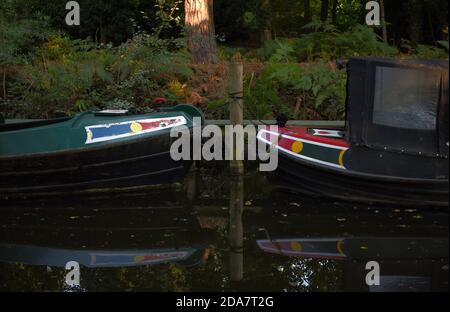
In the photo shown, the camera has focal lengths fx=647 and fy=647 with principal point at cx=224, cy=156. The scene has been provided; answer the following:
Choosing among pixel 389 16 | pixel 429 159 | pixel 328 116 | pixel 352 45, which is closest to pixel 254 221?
pixel 429 159

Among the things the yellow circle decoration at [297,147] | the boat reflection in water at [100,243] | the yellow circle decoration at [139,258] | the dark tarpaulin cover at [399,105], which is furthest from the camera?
the yellow circle decoration at [297,147]

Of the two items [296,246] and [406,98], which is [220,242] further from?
[406,98]

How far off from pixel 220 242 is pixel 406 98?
10.4 feet

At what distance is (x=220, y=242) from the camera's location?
7.69 meters

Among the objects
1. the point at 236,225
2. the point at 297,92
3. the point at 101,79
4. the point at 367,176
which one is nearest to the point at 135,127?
the point at 236,225

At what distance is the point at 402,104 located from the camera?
8617 mm

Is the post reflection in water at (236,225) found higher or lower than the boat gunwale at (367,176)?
lower

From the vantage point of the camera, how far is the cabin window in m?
8.46

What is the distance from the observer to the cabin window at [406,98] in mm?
8461

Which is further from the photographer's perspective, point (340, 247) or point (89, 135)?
point (89, 135)

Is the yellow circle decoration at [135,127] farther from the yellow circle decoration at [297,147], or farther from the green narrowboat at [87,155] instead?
the yellow circle decoration at [297,147]

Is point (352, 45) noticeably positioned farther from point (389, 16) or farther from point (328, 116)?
point (389, 16)

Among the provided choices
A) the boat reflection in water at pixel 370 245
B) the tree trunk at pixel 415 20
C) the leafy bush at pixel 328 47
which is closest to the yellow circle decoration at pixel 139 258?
the boat reflection in water at pixel 370 245

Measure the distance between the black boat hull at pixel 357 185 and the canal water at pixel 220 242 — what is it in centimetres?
13
